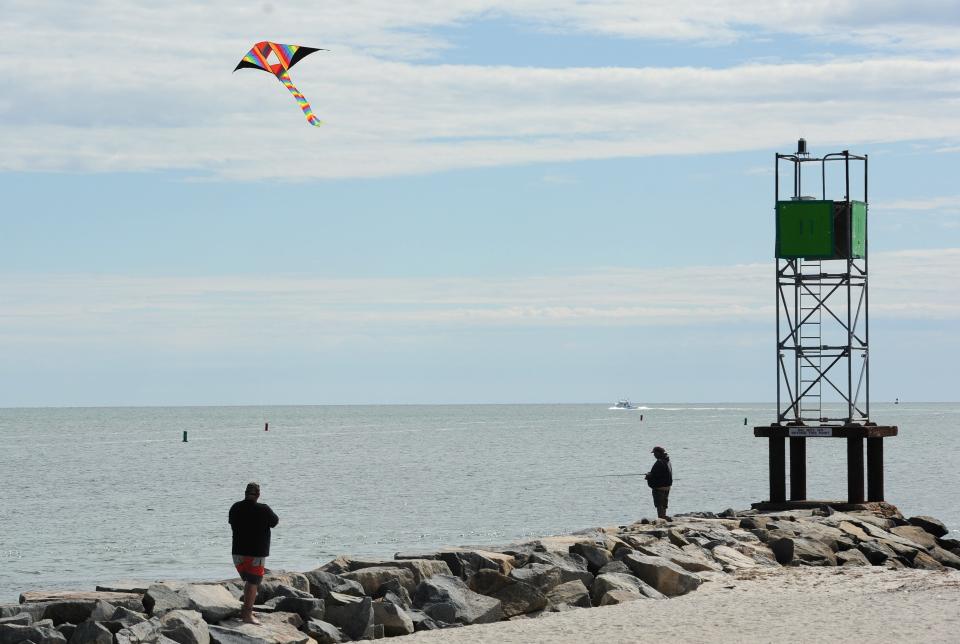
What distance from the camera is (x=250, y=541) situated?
1566cm

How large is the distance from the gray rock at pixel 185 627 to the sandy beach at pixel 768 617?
252 cm

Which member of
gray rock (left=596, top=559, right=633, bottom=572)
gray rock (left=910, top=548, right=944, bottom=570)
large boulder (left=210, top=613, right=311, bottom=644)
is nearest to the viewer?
large boulder (left=210, top=613, right=311, bottom=644)

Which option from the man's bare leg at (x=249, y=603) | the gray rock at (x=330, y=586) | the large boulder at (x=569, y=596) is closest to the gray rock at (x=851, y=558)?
the large boulder at (x=569, y=596)

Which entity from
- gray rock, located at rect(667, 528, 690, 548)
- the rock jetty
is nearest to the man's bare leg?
the rock jetty

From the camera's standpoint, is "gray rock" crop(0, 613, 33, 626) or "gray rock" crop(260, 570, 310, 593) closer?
"gray rock" crop(0, 613, 33, 626)

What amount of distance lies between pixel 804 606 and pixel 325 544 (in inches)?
777

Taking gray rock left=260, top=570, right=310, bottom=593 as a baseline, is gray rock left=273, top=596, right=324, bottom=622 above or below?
below

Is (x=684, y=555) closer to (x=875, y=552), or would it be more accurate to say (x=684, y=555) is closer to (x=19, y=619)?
(x=875, y=552)

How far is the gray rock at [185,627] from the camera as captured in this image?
14.8 meters

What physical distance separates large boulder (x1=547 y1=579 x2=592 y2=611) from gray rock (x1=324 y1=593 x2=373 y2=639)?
2833 mm

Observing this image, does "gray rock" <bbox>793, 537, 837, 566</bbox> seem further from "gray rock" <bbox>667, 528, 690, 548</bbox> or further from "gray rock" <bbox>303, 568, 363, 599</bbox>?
"gray rock" <bbox>303, 568, 363, 599</bbox>

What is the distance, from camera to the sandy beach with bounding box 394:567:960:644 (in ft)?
51.9

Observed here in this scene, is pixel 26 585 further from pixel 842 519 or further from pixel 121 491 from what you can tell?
pixel 121 491

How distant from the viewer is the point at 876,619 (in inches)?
656
